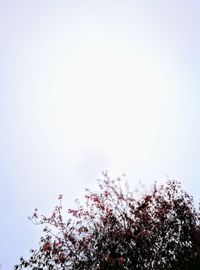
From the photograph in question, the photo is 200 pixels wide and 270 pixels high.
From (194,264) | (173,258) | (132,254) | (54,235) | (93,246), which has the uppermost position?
(54,235)

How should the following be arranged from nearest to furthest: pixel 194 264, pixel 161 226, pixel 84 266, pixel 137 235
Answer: pixel 194 264, pixel 84 266, pixel 137 235, pixel 161 226

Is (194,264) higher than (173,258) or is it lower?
lower

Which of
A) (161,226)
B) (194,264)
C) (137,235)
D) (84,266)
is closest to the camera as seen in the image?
(194,264)

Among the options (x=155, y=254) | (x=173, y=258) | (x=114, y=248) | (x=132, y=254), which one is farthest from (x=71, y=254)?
(x=173, y=258)

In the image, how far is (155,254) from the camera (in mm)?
19172

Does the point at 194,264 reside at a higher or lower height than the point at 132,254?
lower

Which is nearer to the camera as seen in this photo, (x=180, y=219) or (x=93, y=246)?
(x=93, y=246)

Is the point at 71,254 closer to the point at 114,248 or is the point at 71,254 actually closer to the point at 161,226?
the point at 114,248

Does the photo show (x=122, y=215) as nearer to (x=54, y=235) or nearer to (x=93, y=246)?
(x=93, y=246)

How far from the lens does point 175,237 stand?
20.9 metres

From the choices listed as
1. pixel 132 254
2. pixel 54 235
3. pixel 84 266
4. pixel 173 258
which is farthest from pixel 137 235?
pixel 54 235

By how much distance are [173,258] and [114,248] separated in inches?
165

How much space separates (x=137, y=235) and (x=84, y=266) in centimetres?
411

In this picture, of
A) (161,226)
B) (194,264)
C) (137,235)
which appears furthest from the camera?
(161,226)
